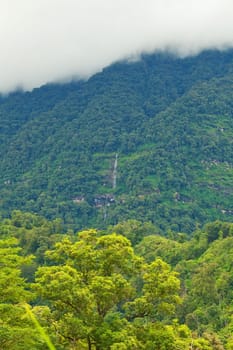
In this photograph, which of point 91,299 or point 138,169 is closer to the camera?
point 91,299

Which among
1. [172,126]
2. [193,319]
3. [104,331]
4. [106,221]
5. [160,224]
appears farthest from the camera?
[172,126]

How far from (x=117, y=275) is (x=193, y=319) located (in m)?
37.3

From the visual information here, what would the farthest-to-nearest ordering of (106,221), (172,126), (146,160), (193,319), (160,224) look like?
1. (172,126)
2. (146,160)
3. (106,221)
4. (160,224)
5. (193,319)

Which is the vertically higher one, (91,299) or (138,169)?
(91,299)

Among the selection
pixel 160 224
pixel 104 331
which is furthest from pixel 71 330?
pixel 160 224

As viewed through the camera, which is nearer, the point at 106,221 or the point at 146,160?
the point at 106,221

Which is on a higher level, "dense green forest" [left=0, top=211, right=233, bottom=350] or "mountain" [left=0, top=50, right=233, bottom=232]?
"dense green forest" [left=0, top=211, right=233, bottom=350]

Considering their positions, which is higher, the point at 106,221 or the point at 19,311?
the point at 19,311

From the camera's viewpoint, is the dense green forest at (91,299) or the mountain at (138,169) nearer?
the dense green forest at (91,299)

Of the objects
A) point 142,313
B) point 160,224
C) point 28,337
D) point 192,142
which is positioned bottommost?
point 160,224

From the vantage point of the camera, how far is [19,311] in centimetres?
2156

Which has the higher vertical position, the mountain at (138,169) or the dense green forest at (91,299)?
the dense green forest at (91,299)

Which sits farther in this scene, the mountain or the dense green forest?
Result: the mountain

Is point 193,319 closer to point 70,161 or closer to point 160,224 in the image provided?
point 160,224
